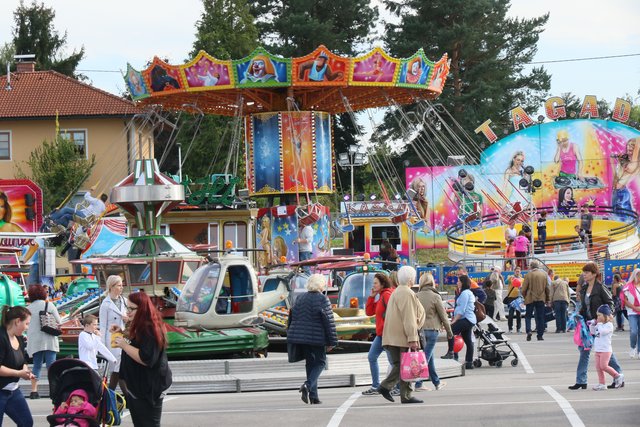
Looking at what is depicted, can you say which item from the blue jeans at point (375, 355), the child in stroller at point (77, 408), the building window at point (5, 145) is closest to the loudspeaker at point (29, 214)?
the building window at point (5, 145)

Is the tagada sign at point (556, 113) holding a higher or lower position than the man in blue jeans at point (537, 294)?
higher

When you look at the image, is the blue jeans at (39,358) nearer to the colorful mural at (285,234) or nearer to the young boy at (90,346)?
the young boy at (90,346)

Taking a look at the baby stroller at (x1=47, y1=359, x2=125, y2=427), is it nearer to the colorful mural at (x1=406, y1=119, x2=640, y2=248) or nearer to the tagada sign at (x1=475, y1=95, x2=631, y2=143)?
the colorful mural at (x1=406, y1=119, x2=640, y2=248)

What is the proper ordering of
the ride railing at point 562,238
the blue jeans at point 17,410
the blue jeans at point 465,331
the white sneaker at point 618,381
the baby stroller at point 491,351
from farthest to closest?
1. the ride railing at point 562,238
2. the baby stroller at point 491,351
3. the blue jeans at point 465,331
4. the white sneaker at point 618,381
5. the blue jeans at point 17,410

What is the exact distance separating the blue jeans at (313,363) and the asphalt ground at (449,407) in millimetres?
226

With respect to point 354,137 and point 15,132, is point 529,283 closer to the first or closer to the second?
point 15,132

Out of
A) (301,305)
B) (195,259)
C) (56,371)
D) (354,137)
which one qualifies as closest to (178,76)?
(195,259)

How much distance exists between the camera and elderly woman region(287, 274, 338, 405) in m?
15.5

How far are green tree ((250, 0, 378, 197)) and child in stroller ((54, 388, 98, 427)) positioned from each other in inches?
2517

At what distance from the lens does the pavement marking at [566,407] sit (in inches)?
511

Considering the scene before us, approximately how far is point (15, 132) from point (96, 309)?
40.9 metres

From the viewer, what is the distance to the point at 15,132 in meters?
63.8

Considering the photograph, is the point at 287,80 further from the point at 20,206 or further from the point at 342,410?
the point at 342,410

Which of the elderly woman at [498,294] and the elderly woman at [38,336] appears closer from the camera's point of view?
the elderly woman at [38,336]
